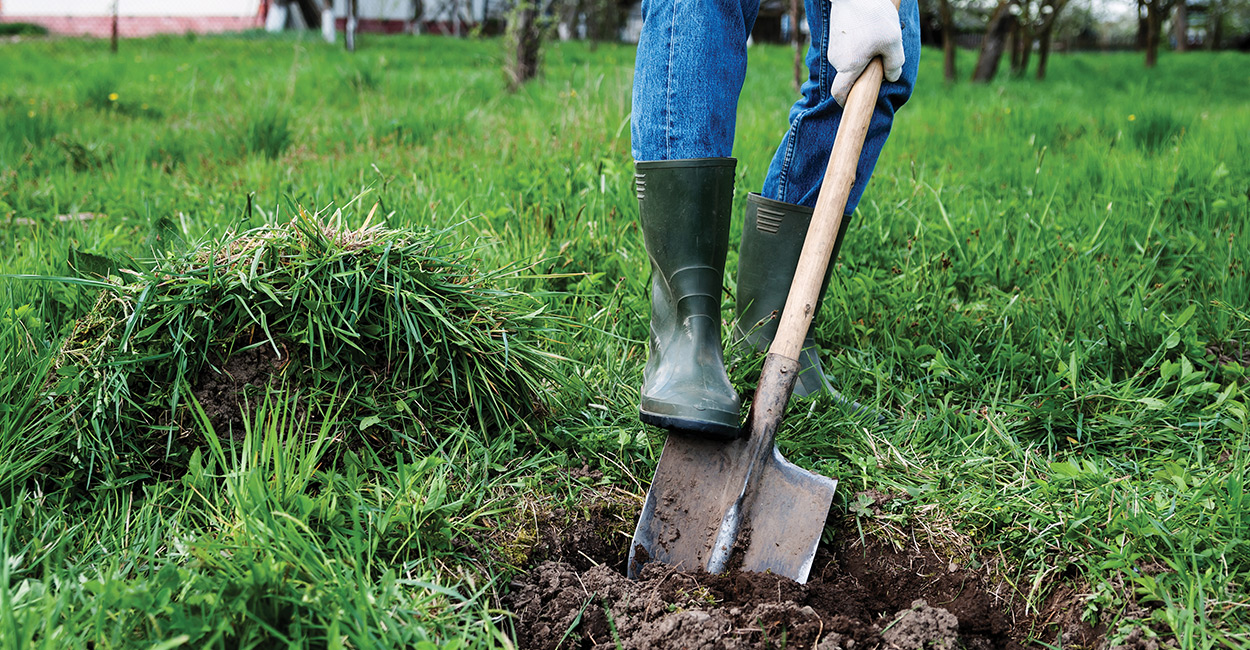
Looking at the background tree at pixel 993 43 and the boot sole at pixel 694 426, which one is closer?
the boot sole at pixel 694 426

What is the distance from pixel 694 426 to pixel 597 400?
37 centimetres

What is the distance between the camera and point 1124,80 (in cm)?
975

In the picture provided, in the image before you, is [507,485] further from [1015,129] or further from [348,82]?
[348,82]

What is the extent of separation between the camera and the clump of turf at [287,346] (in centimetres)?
143

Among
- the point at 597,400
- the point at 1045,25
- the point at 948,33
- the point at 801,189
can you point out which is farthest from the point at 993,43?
the point at 597,400

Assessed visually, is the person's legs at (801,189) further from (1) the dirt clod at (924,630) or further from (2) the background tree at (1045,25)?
(2) the background tree at (1045,25)

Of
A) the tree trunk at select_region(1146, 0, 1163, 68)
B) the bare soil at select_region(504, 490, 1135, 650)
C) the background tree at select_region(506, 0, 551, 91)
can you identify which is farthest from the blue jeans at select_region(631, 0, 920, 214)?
the tree trunk at select_region(1146, 0, 1163, 68)

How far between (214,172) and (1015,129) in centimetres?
431

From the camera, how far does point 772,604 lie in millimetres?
1289

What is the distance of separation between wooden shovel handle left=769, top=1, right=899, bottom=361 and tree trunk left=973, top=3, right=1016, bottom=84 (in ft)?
28.3

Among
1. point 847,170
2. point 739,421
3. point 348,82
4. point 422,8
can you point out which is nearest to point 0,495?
point 739,421

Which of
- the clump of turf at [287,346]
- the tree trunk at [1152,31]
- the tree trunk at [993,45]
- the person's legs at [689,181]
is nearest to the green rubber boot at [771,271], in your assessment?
the person's legs at [689,181]

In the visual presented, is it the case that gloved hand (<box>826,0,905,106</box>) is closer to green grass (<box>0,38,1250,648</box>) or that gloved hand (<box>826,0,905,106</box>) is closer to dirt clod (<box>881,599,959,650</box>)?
green grass (<box>0,38,1250,648</box>)

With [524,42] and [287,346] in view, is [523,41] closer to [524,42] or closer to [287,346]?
[524,42]
